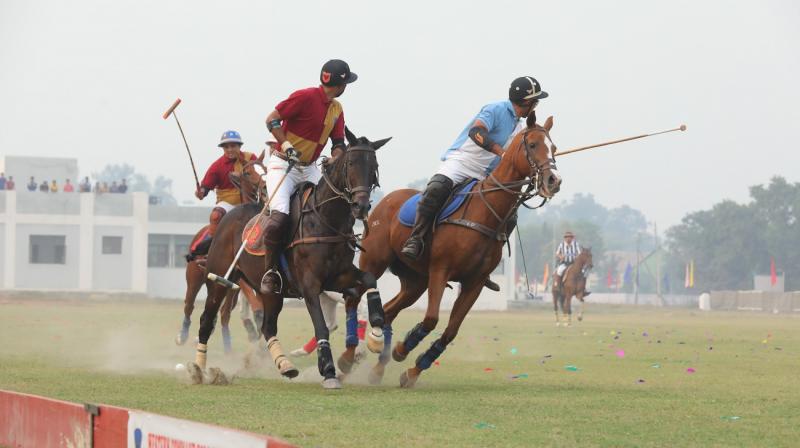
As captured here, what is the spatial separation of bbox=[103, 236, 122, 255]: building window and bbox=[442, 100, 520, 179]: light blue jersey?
76.9 m

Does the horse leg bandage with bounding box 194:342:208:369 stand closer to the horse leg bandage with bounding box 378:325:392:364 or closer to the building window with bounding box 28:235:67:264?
the horse leg bandage with bounding box 378:325:392:364

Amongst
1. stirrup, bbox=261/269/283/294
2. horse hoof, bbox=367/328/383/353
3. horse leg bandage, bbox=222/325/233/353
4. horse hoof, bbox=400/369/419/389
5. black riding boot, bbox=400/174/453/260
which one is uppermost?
black riding boot, bbox=400/174/453/260

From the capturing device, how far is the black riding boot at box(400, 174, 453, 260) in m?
13.8

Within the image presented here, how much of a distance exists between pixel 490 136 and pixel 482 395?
Result: 3292 mm

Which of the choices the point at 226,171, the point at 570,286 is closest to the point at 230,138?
the point at 226,171

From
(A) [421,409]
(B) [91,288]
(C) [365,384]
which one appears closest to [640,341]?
(C) [365,384]

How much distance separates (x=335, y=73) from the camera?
13766 millimetres

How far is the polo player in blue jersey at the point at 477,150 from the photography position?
1387cm

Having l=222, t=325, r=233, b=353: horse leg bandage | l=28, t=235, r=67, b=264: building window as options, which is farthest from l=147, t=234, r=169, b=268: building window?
l=222, t=325, r=233, b=353: horse leg bandage

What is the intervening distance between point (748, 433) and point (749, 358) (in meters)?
11.2

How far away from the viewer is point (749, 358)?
20281mm

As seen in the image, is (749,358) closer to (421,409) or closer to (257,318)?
(257,318)

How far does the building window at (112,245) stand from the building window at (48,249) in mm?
2768

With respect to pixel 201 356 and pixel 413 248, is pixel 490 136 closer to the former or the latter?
pixel 413 248
